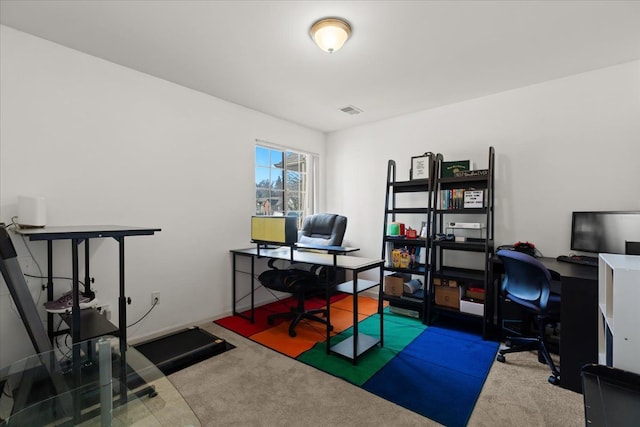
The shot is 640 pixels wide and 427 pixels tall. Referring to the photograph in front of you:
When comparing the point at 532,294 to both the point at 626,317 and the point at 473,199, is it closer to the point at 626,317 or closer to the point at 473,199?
the point at 473,199

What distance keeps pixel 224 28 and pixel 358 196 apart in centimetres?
280

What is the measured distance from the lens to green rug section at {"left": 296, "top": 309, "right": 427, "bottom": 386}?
2.20 metres

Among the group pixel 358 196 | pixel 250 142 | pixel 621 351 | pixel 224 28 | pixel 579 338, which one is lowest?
pixel 579 338

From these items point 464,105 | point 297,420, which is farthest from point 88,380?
point 464,105

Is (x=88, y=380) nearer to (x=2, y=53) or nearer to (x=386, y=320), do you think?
(x=2, y=53)

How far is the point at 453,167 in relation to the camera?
3.22 meters

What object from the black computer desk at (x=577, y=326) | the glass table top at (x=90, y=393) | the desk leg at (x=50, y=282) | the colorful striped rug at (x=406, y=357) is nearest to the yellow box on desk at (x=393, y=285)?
the colorful striped rug at (x=406, y=357)

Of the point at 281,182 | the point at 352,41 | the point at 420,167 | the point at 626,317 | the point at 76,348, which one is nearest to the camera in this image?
the point at 626,317

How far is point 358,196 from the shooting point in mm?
4332

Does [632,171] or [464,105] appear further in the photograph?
[464,105]

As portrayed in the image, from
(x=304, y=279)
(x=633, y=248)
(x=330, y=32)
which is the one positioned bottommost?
(x=304, y=279)

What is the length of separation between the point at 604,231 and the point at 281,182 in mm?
3506

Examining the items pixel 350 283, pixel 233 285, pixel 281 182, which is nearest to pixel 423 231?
pixel 350 283

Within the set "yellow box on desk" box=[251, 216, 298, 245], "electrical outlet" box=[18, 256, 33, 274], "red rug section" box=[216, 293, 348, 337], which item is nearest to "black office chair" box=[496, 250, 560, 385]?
"yellow box on desk" box=[251, 216, 298, 245]
